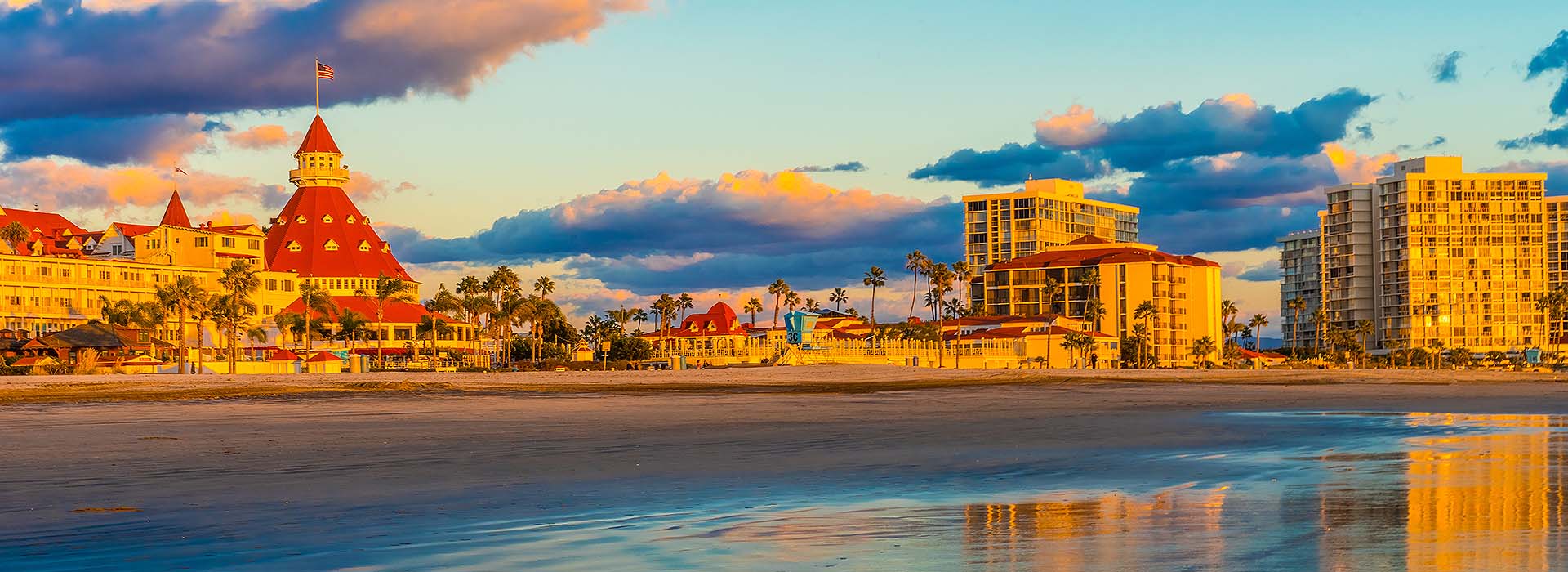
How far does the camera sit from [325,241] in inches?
6398

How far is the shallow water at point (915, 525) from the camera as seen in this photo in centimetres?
1278

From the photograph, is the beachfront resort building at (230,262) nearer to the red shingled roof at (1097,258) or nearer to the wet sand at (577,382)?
the wet sand at (577,382)

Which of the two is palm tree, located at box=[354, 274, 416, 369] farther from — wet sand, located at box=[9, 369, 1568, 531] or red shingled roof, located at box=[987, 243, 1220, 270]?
red shingled roof, located at box=[987, 243, 1220, 270]

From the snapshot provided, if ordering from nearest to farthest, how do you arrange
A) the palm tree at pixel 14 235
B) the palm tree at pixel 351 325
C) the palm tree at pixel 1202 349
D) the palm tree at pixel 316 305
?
the palm tree at pixel 14 235
the palm tree at pixel 316 305
the palm tree at pixel 351 325
the palm tree at pixel 1202 349

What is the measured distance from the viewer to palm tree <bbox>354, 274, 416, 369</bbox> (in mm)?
128375

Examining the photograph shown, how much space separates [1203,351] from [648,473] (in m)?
170

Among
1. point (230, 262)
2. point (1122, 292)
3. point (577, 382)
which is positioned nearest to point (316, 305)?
point (230, 262)

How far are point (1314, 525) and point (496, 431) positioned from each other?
23228 mm

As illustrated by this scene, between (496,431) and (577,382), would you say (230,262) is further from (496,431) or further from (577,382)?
(496,431)

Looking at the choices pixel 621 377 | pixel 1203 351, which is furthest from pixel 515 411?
pixel 1203 351

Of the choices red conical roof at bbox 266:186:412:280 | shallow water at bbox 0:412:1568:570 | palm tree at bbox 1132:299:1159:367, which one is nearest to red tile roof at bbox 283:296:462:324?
red conical roof at bbox 266:186:412:280

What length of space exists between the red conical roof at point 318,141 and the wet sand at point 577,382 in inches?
3751

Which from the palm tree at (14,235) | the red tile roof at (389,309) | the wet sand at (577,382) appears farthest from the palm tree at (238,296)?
the wet sand at (577,382)

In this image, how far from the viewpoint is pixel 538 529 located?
50.7 feet
